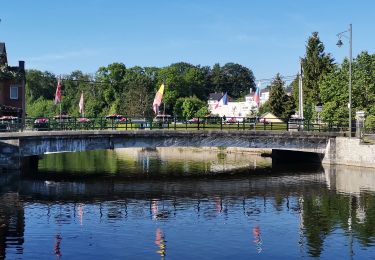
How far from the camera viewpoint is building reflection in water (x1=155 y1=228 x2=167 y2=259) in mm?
21688

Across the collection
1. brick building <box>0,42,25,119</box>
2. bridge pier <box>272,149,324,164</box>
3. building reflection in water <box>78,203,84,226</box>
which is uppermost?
brick building <box>0,42,25,119</box>

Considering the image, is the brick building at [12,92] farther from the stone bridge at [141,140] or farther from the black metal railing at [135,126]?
the stone bridge at [141,140]

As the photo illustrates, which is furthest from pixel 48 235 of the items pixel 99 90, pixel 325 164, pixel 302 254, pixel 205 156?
pixel 99 90

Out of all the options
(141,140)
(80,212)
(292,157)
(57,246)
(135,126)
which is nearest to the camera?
(57,246)

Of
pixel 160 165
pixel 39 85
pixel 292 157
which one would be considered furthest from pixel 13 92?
pixel 39 85

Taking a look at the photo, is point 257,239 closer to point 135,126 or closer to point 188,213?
point 188,213

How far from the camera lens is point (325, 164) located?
55.3 metres

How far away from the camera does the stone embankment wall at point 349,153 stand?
1984 inches

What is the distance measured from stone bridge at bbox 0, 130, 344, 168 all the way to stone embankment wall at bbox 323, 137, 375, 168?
71cm

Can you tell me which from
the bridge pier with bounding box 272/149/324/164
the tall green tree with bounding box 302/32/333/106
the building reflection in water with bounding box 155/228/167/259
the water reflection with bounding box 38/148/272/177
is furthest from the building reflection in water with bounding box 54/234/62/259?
the tall green tree with bounding box 302/32/333/106

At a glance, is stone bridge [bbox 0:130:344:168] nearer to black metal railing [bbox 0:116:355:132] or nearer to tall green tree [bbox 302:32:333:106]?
black metal railing [bbox 0:116:355:132]

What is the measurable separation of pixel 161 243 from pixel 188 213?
7037mm

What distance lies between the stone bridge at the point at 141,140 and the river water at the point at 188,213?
237cm

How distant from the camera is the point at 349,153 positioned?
173 ft
